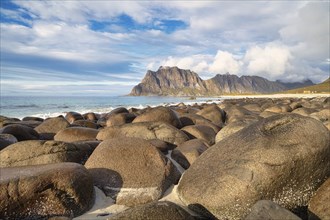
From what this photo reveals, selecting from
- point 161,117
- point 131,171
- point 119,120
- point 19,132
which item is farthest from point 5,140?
point 119,120

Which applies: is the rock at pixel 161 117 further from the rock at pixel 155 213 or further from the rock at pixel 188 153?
the rock at pixel 155 213

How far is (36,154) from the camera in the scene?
592cm

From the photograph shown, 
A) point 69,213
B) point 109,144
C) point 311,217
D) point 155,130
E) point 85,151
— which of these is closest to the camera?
point 311,217

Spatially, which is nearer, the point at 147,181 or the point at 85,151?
the point at 147,181

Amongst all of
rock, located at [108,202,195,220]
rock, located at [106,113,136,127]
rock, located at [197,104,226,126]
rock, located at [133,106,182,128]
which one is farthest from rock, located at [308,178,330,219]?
rock, located at [106,113,136,127]

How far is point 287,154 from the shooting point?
4.49 metres

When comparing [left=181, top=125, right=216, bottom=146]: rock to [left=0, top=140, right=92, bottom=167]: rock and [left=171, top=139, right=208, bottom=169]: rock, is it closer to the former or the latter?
[left=171, top=139, right=208, bottom=169]: rock

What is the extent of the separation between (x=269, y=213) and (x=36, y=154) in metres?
4.28

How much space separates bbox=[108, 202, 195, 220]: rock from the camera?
11.8 feet

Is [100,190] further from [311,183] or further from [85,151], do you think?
[311,183]

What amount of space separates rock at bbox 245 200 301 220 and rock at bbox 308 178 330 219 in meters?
1.11

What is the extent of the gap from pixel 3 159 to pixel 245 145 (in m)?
4.31

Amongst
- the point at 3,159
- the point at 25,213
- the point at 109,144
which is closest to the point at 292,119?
the point at 109,144

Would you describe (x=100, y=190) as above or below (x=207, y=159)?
below
